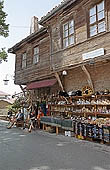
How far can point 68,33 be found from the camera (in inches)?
449

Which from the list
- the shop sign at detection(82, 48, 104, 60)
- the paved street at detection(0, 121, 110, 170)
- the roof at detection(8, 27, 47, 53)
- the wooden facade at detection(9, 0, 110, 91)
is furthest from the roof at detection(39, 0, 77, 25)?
the paved street at detection(0, 121, 110, 170)

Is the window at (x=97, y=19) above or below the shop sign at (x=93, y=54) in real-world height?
above

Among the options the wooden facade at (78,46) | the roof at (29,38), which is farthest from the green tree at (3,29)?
the wooden facade at (78,46)

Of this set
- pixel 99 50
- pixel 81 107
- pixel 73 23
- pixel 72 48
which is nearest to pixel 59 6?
pixel 73 23

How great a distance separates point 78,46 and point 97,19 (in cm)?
169

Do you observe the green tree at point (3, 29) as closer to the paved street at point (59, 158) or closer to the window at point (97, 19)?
the window at point (97, 19)

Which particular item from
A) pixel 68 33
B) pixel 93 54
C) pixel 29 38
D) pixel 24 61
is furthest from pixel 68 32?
pixel 24 61

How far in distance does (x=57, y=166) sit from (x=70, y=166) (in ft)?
1.23

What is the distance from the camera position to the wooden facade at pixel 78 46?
912cm

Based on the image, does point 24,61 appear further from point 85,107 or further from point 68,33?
point 85,107

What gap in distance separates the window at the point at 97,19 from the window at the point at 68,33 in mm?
1497

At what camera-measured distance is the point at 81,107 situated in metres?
11.3

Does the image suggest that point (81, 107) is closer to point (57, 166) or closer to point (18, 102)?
point (57, 166)

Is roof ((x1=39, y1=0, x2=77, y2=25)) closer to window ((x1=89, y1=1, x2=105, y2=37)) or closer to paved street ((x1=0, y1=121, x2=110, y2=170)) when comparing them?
window ((x1=89, y1=1, x2=105, y2=37))
